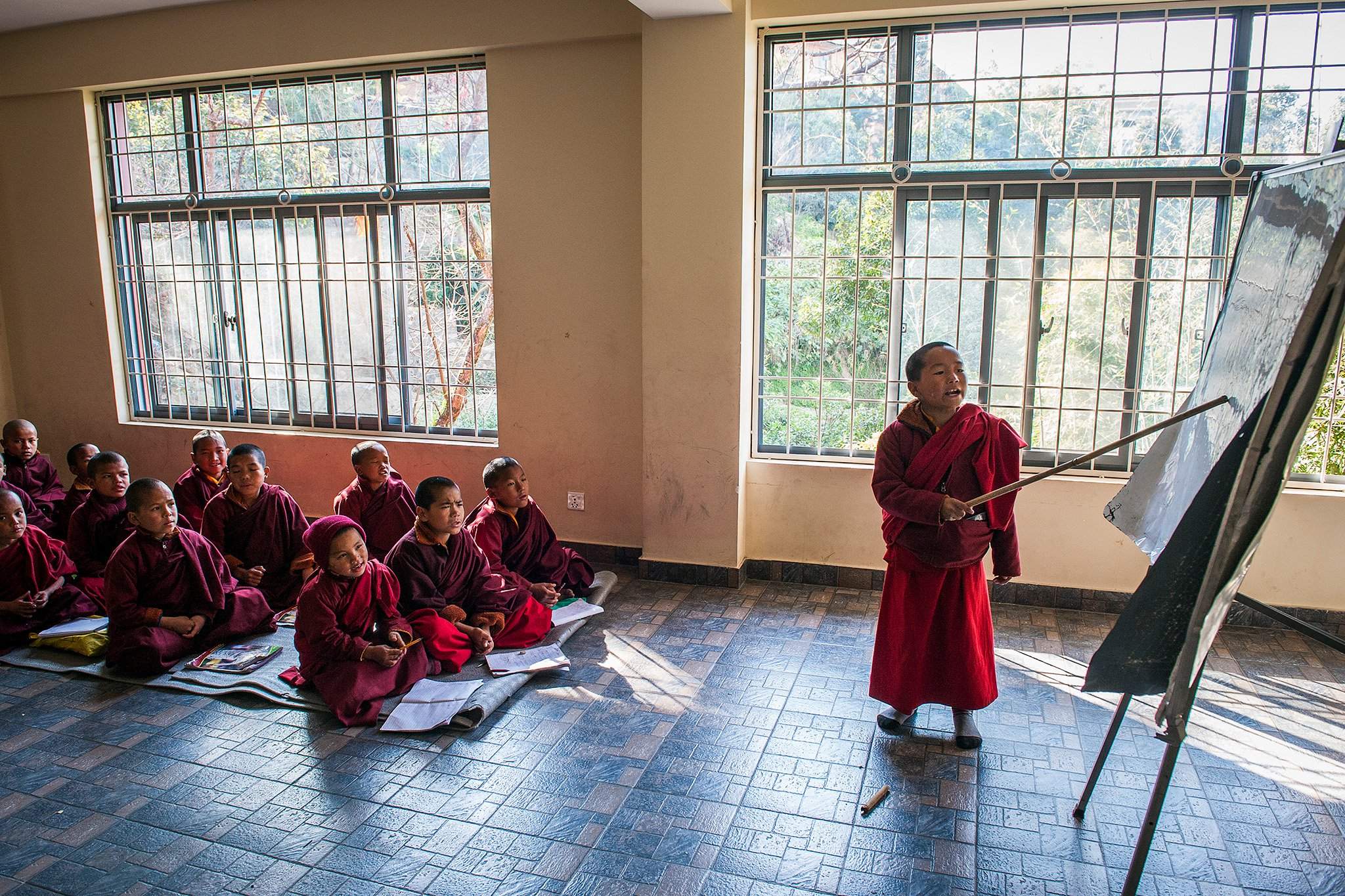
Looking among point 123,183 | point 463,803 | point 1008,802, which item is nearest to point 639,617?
point 463,803

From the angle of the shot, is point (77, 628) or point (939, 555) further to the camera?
point (77, 628)

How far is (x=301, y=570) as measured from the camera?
15.6 feet

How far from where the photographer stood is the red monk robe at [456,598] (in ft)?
12.8

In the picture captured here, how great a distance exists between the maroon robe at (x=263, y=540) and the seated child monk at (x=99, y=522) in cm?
46

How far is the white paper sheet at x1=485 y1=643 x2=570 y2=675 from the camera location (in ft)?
12.5

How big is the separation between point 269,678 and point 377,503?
1.29 meters

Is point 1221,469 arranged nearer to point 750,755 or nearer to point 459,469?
point 750,755

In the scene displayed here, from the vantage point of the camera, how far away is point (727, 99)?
4570 millimetres

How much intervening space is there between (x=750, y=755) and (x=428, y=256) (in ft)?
13.0

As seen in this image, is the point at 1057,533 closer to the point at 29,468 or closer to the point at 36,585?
the point at 36,585

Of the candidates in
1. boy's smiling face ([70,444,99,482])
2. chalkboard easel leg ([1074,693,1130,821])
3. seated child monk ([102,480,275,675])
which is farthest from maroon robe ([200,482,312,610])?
chalkboard easel leg ([1074,693,1130,821])

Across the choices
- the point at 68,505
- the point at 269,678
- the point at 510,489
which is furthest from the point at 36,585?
the point at 510,489

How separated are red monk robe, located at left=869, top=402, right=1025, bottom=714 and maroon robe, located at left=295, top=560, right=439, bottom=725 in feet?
6.34

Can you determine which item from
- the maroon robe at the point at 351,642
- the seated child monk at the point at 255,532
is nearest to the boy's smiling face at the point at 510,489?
the maroon robe at the point at 351,642
